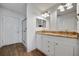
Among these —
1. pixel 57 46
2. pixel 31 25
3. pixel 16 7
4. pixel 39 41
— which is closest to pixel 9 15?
pixel 16 7

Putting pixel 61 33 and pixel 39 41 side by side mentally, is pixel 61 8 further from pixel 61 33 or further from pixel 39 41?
pixel 39 41

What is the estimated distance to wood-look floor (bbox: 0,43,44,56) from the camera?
1604 mm

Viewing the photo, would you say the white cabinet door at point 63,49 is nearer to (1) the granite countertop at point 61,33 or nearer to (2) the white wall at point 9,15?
(1) the granite countertop at point 61,33

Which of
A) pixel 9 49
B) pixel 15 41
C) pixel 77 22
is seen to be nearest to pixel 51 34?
pixel 77 22

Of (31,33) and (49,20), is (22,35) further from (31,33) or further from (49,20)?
(49,20)

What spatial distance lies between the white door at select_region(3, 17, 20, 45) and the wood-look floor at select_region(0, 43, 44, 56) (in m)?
0.08

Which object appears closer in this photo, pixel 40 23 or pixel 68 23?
pixel 68 23

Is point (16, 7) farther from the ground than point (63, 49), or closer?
farther from the ground

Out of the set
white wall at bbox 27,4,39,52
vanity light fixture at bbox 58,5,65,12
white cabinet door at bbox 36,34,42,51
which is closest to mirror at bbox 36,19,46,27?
white wall at bbox 27,4,39,52

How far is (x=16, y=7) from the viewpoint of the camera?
5.29 feet

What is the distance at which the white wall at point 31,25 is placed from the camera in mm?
1611

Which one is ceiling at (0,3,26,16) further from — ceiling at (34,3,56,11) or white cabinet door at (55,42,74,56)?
white cabinet door at (55,42,74,56)

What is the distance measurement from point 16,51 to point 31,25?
0.50m

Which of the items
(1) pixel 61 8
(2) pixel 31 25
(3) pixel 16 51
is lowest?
(3) pixel 16 51
